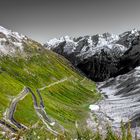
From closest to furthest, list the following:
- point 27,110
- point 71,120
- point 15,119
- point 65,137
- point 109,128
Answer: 1. point 109,128
2. point 65,137
3. point 15,119
4. point 27,110
5. point 71,120

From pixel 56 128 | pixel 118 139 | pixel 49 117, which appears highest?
pixel 49 117

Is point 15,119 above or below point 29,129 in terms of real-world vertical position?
above

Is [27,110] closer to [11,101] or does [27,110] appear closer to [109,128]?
[11,101]

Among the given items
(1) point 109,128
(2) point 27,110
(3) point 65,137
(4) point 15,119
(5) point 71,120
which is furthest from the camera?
(5) point 71,120

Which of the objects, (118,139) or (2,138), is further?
(2,138)

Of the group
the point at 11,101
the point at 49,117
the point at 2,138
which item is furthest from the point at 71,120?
the point at 2,138

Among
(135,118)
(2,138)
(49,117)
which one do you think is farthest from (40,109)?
(2,138)

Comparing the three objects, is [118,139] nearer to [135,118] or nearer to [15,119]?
[15,119]

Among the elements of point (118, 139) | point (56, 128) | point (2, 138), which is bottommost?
point (118, 139)

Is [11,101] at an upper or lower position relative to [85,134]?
upper

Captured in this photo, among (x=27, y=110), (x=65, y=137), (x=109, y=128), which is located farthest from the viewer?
(x=27, y=110)
